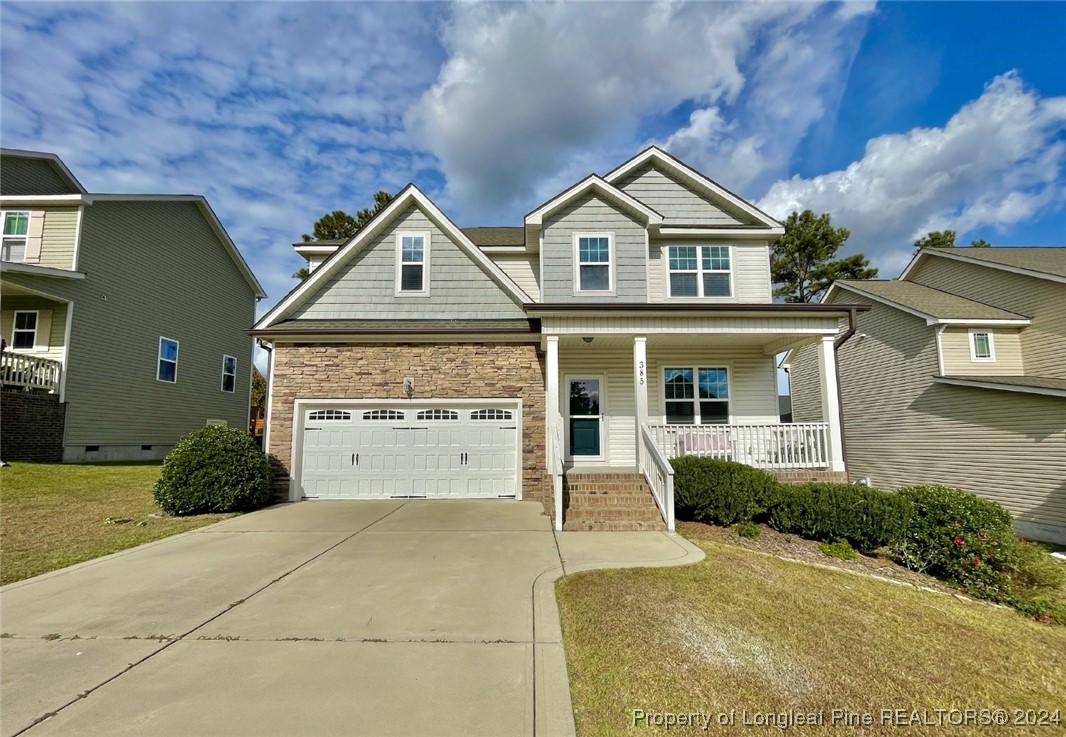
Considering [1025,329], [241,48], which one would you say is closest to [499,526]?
[241,48]

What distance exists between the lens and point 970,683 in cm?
368

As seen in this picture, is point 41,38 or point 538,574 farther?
point 41,38

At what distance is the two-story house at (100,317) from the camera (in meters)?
13.5

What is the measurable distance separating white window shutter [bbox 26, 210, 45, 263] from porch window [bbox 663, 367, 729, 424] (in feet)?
61.4

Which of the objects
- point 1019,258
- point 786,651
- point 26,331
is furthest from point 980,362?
point 26,331

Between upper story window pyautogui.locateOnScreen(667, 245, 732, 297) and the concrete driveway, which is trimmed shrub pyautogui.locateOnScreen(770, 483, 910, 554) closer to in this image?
the concrete driveway

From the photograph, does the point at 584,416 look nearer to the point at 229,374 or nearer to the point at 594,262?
the point at 594,262

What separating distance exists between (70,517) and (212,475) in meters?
2.16

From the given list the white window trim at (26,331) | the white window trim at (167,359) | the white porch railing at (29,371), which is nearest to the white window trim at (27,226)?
the white window trim at (26,331)

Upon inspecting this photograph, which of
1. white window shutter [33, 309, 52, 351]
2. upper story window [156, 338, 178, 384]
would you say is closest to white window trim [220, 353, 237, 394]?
upper story window [156, 338, 178, 384]

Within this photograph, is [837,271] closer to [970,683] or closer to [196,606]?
[970,683]

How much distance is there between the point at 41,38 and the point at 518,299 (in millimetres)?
9568

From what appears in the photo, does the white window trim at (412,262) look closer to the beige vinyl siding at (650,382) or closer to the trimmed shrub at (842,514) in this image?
the beige vinyl siding at (650,382)

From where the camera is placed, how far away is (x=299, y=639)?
3982 millimetres
